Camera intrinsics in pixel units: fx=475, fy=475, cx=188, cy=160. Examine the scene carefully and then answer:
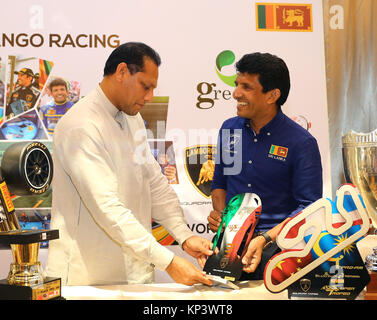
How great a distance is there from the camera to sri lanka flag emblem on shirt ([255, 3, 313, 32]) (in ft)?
9.67

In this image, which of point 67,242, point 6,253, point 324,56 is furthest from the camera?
point 324,56

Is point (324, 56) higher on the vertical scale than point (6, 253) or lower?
higher

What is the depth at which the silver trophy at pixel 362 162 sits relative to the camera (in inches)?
109

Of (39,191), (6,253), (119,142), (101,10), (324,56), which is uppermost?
(101,10)

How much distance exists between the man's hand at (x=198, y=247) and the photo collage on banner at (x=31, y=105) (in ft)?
4.07

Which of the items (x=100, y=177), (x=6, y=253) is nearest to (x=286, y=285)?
(x=100, y=177)

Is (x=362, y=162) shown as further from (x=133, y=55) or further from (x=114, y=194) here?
(x=114, y=194)

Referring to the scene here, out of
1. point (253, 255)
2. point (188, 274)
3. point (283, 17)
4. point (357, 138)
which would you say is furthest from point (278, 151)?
point (283, 17)

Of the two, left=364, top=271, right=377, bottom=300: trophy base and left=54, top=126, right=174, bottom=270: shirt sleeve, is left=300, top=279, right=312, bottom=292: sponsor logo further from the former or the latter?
left=54, top=126, right=174, bottom=270: shirt sleeve

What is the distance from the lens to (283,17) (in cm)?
297

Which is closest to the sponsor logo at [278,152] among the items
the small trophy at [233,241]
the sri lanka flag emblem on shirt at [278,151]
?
the sri lanka flag emblem on shirt at [278,151]

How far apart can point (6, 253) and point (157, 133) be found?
1132 mm

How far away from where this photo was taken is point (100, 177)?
5.52ft
